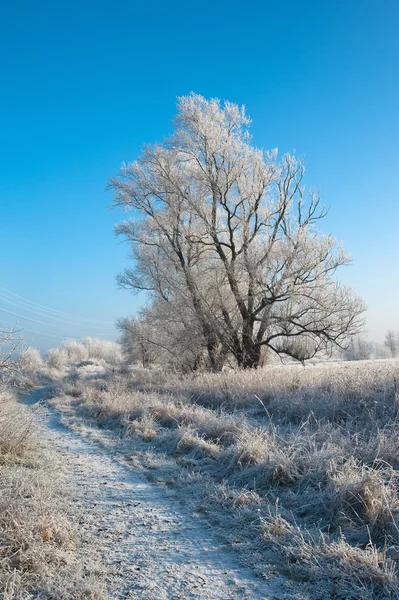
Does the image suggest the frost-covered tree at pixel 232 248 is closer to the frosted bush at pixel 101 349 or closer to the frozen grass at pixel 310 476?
the frozen grass at pixel 310 476

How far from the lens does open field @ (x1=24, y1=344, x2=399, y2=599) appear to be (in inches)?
Answer: 116

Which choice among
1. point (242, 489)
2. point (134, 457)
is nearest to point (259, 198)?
point (134, 457)

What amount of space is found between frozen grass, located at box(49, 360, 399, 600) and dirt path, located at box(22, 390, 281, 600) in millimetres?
296

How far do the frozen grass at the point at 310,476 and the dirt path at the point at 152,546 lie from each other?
Result: 0.97 ft

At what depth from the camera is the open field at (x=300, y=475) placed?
295 centimetres

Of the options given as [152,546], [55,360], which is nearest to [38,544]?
[152,546]

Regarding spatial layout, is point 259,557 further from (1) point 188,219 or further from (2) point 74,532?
(1) point 188,219

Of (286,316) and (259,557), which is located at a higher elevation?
(286,316)

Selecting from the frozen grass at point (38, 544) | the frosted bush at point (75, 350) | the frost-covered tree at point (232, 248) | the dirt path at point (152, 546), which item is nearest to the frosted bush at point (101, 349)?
the frosted bush at point (75, 350)

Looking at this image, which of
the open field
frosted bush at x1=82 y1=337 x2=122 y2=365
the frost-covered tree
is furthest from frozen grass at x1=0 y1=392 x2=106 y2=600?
frosted bush at x1=82 y1=337 x2=122 y2=365

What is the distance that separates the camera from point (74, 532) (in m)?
3.56

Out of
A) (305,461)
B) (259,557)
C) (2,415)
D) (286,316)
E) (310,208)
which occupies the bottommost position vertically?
(259,557)

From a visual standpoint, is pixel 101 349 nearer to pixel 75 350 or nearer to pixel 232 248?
pixel 75 350

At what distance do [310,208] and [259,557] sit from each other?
48.9 ft
